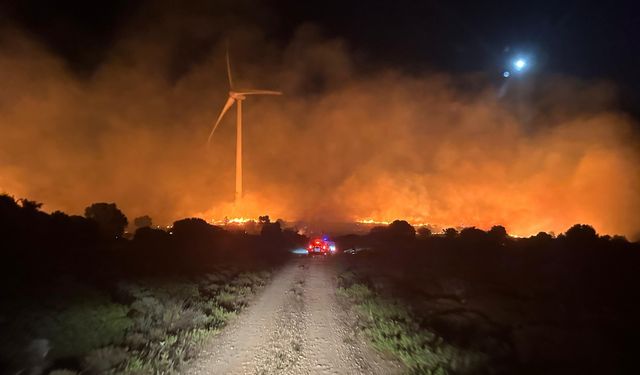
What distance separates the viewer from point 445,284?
826 inches

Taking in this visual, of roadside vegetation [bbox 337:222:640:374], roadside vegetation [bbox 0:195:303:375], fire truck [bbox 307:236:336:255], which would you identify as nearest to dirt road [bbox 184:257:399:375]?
roadside vegetation [bbox 0:195:303:375]

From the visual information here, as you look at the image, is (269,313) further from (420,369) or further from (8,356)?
(8,356)

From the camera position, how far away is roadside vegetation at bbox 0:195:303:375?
29.9 feet

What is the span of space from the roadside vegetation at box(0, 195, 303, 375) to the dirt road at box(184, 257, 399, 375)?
2.57ft

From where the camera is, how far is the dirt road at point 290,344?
9.77m

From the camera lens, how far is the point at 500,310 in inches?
632

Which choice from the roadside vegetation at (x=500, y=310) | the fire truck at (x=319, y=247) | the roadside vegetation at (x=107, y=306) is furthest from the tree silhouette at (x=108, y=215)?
the roadside vegetation at (x=500, y=310)

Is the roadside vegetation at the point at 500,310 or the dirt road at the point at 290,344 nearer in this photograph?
the dirt road at the point at 290,344

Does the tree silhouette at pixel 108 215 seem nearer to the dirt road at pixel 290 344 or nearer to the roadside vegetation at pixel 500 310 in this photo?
the roadside vegetation at pixel 500 310

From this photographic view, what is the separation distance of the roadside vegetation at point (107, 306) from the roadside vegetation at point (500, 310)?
20.1ft

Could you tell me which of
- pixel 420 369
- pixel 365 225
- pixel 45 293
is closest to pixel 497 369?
pixel 420 369

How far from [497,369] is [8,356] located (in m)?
12.7

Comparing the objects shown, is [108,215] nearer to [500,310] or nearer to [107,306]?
[107,306]

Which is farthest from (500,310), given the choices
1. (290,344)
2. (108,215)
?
(108,215)
